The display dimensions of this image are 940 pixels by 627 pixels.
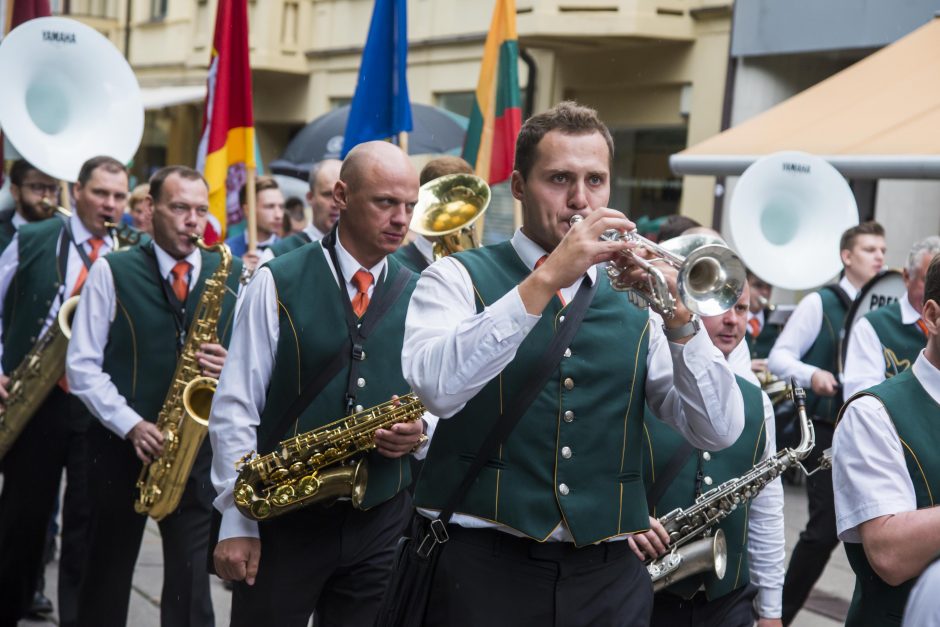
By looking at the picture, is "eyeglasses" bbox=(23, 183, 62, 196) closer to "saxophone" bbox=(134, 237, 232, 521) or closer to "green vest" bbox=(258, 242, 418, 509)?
"saxophone" bbox=(134, 237, 232, 521)

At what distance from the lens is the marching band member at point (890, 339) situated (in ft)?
21.2

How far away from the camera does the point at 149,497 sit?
5793mm

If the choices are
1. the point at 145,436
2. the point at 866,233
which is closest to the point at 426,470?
the point at 145,436

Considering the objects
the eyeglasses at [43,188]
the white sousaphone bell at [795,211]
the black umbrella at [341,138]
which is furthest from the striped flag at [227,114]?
the black umbrella at [341,138]

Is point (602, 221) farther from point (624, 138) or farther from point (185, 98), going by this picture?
point (185, 98)

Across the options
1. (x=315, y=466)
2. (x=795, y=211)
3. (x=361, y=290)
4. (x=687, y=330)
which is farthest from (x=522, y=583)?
(x=795, y=211)

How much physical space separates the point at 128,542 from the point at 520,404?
2.97m

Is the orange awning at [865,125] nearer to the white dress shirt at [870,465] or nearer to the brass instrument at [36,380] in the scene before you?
the brass instrument at [36,380]

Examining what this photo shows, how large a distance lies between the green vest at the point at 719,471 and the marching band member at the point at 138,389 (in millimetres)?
2150

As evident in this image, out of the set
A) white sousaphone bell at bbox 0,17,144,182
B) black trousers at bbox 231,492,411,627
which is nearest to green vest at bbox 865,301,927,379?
black trousers at bbox 231,492,411,627

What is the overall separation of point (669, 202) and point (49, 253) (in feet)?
36.2

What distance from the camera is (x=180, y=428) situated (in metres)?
5.89

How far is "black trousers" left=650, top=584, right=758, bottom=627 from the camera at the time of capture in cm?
459

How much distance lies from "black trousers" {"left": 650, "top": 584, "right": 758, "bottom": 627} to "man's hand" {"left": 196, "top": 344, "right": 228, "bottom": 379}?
2215mm
